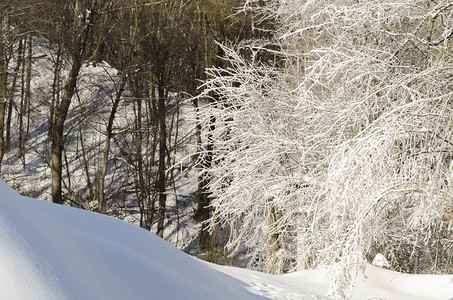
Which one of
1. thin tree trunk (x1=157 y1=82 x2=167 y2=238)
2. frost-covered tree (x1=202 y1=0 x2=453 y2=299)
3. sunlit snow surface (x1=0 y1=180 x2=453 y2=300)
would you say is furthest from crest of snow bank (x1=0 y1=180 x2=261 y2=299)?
thin tree trunk (x1=157 y1=82 x2=167 y2=238)

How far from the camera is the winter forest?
835cm

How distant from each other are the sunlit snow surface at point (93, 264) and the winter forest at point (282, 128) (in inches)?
110

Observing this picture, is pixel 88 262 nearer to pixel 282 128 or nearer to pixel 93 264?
pixel 93 264

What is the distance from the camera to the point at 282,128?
46.0 feet

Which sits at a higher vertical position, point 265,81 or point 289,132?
point 265,81

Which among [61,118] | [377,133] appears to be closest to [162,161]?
[61,118]

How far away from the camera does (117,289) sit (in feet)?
12.1

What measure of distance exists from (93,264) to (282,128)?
10.6 meters

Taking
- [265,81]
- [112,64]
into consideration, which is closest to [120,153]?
[112,64]

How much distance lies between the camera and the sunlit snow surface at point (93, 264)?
2934mm

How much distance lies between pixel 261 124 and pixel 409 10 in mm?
A: 5284

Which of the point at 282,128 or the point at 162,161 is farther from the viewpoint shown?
the point at 162,161

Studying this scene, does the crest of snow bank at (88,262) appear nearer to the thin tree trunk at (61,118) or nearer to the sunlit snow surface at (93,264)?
the sunlit snow surface at (93,264)

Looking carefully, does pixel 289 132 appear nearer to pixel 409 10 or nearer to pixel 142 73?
pixel 409 10
